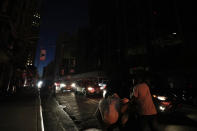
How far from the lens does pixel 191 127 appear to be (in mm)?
5031

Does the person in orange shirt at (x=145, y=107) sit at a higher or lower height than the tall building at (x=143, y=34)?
lower

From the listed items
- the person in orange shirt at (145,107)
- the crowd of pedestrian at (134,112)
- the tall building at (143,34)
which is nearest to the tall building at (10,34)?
the crowd of pedestrian at (134,112)

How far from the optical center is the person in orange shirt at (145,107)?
2.87m

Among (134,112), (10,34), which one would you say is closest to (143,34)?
(10,34)

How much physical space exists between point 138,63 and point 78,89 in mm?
11702

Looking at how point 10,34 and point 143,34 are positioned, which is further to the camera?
point 143,34

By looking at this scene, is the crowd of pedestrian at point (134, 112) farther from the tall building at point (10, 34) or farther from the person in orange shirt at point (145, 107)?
the tall building at point (10, 34)

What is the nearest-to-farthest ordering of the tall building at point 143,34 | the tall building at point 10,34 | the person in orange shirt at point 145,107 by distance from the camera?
the person in orange shirt at point 145,107
the tall building at point 10,34
the tall building at point 143,34

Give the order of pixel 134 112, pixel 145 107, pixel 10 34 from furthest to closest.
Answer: pixel 10 34
pixel 134 112
pixel 145 107

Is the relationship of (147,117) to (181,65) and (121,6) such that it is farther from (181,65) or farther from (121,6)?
(121,6)

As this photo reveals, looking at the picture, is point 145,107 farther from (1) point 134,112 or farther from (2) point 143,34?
(2) point 143,34

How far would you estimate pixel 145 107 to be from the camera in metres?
2.89

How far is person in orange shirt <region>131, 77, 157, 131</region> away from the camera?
2.87m

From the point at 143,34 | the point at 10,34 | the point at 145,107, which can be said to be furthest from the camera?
the point at 143,34
